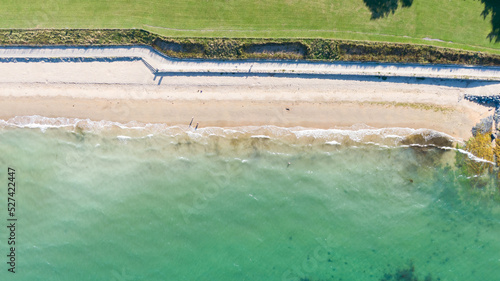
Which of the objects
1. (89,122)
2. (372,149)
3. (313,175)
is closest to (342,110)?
(372,149)

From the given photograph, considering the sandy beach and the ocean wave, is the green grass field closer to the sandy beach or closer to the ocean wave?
the sandy beach

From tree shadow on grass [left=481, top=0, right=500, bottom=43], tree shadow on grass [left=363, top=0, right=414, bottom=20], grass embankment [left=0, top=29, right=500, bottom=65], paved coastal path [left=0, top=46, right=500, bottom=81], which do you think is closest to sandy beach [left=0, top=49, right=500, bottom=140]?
paved coastal path [left=0, top=46, right=500, bottom=81]

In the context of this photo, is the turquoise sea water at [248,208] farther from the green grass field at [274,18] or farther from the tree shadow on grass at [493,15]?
the tree shadow on grass at [493,15]

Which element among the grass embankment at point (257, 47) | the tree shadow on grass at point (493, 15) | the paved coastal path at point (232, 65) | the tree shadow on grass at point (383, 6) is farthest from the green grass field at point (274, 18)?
the paved coastal path at point (232, 65)

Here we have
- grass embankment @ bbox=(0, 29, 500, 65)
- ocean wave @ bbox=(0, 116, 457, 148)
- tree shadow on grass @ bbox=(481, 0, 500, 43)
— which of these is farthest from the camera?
ocean wave @ bbox=(0, 116, 457, 148)

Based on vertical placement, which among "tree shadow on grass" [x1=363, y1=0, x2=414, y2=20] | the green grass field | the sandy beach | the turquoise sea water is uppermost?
"tree shadow on grass" [x1=363, y1=0, x2=414, y2=20]

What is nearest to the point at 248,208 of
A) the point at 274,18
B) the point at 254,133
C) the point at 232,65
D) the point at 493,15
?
the point at 254,133

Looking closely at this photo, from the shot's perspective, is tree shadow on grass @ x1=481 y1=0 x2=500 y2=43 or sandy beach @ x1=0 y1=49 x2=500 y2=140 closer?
tree shadow on grass @ x1=481 y1=0 x2=500 y2=43

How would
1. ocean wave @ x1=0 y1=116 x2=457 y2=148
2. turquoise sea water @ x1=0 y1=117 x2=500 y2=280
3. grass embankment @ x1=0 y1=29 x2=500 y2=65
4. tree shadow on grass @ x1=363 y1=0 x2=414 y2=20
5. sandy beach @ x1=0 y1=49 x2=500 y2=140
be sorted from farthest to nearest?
turquoise sea water @ x1=0 y1=117 x2=500 y2=280, ocean wave @ x1=0 y1=116 x2=457 y2=148, sandy beach @ x1=0 y1=49 x2=500 y2=140, tree shadow on grass @ x1=363 y1=0 x2=414 y2=20, grass embankment @ x1=0 y1=29 x2=500 y2=65
